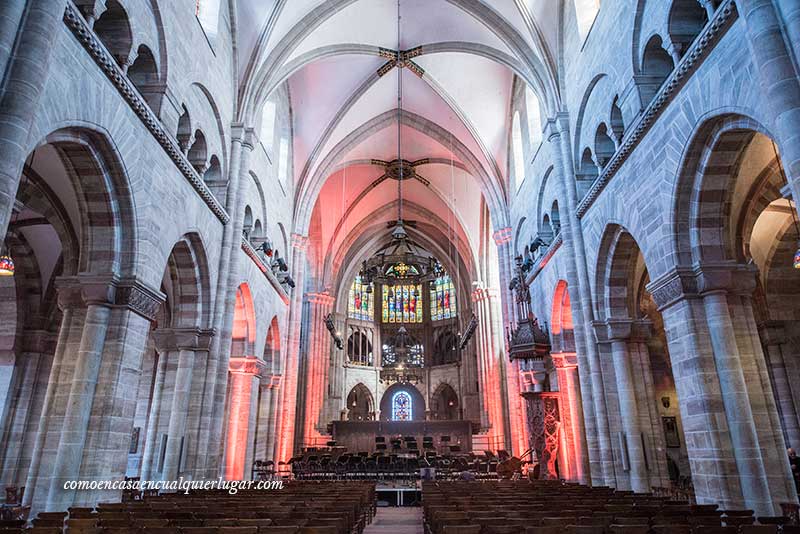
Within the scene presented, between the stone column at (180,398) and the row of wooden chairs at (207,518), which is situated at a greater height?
Result: the stone column at (180,398)

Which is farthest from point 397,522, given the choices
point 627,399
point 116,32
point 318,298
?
point 318,298

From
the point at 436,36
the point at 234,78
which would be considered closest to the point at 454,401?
the point at 436,36

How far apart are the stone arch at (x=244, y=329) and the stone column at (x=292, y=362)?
4045 millimetres

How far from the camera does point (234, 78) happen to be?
1509 cm

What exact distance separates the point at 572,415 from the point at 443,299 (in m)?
27.8

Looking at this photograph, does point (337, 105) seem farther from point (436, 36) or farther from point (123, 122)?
point (123, 122)

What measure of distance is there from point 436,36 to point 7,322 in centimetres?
1698

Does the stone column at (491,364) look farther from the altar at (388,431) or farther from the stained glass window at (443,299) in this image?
the stained glass window at (443,299)

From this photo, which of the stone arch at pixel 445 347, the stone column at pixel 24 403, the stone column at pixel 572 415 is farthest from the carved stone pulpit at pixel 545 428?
the stone arch at pixel 445 347

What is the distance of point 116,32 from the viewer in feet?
30.4

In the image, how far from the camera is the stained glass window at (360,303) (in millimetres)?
41406

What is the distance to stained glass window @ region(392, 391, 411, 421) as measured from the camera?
42094mm

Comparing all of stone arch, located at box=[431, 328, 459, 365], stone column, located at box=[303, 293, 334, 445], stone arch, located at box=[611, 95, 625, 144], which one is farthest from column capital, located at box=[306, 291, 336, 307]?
stone arch, located at box=[611, 95, 625, 144]

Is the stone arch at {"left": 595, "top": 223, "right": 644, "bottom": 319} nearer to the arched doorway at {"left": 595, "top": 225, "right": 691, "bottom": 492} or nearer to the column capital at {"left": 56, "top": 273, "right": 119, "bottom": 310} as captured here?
the arched doorway at {"left": 595, "top": 225, "right": 691, "bottom": 492}
